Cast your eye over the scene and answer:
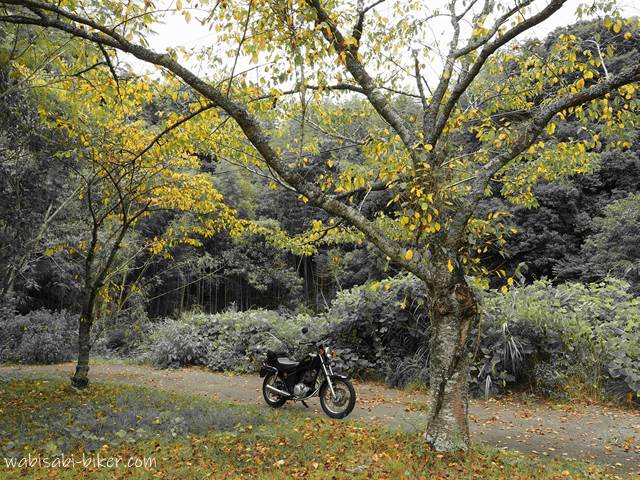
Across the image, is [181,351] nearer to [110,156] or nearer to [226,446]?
[110,156]

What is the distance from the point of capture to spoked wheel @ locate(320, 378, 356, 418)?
18.5 feet

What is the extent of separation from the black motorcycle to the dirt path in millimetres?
284

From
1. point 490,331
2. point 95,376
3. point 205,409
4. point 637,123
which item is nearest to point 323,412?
point 205,409

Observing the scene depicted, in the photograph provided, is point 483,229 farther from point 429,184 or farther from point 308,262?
point 308,262

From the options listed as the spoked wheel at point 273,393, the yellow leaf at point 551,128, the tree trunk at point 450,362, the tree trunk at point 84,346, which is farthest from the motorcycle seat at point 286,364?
the yellow leaf at point 551,128

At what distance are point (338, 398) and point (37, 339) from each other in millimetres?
9638

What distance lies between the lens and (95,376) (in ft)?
30.3

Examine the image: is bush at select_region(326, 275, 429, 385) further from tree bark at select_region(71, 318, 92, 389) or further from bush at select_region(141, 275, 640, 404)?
tree bark at select_region(71, 318, 92, 389)

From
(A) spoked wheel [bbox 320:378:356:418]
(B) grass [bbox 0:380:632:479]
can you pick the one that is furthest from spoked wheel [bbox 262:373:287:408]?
(A) spoked wheel [bbox 320:378:356:418]

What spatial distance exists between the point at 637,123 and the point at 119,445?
20.3 ft

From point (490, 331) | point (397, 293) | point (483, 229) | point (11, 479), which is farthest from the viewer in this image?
point (397, 293)

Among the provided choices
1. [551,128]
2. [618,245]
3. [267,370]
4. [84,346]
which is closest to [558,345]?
[551,128]

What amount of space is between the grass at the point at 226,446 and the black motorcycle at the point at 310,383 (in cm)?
27

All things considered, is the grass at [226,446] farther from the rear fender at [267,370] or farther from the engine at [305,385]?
the rear fender at [267,370]
